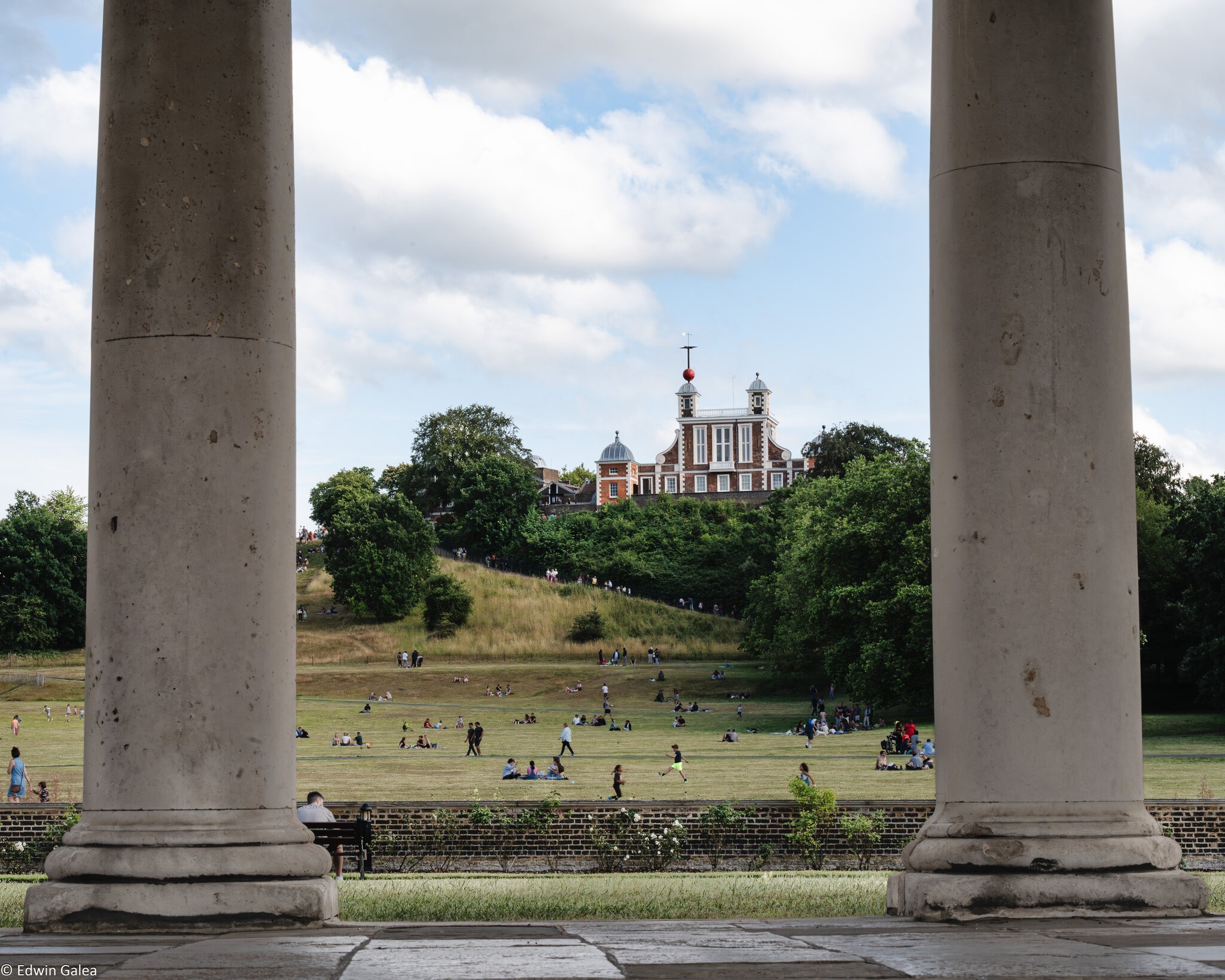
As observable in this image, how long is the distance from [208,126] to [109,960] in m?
7.08

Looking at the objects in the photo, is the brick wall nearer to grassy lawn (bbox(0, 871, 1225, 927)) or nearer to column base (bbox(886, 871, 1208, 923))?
grassy lawn (bbox(0, 871, 1225, 927))

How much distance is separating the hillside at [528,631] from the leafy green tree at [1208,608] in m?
59.0

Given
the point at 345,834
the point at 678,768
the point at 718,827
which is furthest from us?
the point at 678,768

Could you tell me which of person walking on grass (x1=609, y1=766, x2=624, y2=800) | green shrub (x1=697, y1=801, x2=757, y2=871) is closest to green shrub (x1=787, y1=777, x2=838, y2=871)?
green shrub (x1=697, y1=801, x2=757, y2=871)

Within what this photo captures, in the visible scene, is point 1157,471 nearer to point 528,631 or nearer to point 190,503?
point 528,631

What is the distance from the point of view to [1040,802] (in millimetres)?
12414

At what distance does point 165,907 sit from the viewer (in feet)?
38.9

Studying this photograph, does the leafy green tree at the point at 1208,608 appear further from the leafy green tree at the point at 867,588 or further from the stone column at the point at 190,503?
the stone column at the point at 190,503

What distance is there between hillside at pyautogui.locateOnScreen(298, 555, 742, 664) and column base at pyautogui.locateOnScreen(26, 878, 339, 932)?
128835 mm

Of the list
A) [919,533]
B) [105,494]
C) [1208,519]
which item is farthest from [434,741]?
[105,494]

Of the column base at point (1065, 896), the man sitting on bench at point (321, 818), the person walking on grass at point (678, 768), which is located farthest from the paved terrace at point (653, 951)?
the person walking on grass at point (678, 768)

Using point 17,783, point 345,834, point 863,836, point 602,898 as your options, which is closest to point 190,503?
point 602,898

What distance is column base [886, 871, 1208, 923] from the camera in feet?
39.4

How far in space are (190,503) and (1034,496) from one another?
23.6ft
